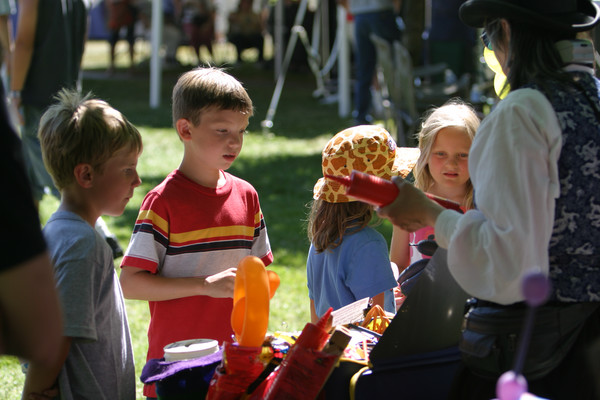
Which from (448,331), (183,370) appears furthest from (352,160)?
(183,370)

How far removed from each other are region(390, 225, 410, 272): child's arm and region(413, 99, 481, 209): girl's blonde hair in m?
0.23

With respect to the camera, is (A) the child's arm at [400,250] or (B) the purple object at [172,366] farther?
(A) the child's arm at [400,250]

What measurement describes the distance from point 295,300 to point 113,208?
264cm

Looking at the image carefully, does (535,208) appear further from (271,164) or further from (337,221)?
(271,164)

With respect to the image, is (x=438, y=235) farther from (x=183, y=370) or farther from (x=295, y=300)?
(x=295, y=300)

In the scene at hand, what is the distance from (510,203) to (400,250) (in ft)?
5.46

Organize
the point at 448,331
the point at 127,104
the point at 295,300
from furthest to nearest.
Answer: the point at 127,104 < the point at 295,300 < the point at 448,331

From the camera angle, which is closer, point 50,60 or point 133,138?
point 133,138

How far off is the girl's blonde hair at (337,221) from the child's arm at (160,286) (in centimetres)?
44

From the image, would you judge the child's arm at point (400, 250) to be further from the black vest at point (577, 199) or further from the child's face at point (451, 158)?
the black vest at point (577, 199)

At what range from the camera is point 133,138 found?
2326 millimetres

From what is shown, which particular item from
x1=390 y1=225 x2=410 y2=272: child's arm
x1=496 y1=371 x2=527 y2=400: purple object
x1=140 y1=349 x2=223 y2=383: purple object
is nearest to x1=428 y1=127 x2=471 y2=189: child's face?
x1=390 y1=225 x2=410 y2=272: child's arm

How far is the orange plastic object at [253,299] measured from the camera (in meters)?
2.01

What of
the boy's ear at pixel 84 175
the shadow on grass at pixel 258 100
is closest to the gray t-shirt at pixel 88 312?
the boy's ear at pixel 84 175
